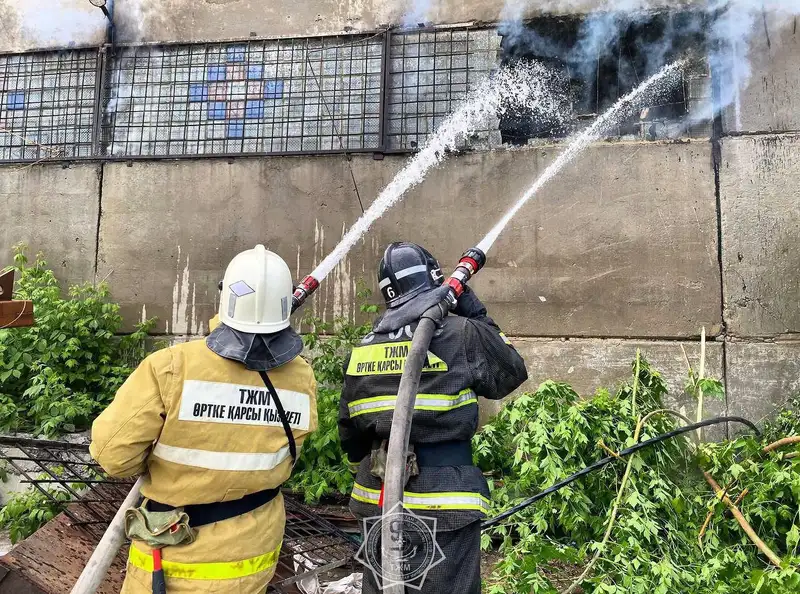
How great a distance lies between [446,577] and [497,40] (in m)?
4.88

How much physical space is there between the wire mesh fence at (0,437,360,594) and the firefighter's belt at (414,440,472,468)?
1095mm

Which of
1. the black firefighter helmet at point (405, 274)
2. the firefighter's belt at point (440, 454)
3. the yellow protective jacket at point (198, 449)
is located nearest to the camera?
the yellow protective jacket at point (198, 449)

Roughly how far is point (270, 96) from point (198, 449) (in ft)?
15.4

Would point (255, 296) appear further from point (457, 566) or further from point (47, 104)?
point (47, 104)

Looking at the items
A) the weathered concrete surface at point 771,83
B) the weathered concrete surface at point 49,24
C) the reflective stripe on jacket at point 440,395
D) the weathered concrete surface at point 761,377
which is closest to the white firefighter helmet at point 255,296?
the reflective stripe on jacket at point 440,395

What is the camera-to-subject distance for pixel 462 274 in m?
2.85

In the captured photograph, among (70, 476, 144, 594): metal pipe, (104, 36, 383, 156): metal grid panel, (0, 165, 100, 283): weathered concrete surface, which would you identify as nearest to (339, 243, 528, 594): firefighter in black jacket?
(70, 476, 144, 594): metal pipe

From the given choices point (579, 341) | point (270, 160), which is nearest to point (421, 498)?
point (579, 341)

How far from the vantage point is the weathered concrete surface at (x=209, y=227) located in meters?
5.67

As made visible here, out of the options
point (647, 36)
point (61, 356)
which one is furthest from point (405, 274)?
point (647, 36)

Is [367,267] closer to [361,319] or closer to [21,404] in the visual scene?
[361,319]

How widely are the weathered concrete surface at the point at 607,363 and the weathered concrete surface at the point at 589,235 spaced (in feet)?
0.35

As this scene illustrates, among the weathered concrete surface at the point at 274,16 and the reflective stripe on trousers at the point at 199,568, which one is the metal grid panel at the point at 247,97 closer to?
the weathered concrete surface at the point at 274,16

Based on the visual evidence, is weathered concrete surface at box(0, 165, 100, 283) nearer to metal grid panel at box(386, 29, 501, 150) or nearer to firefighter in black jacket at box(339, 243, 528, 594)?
metal grid panel at box(386, 29, 501, 150)
